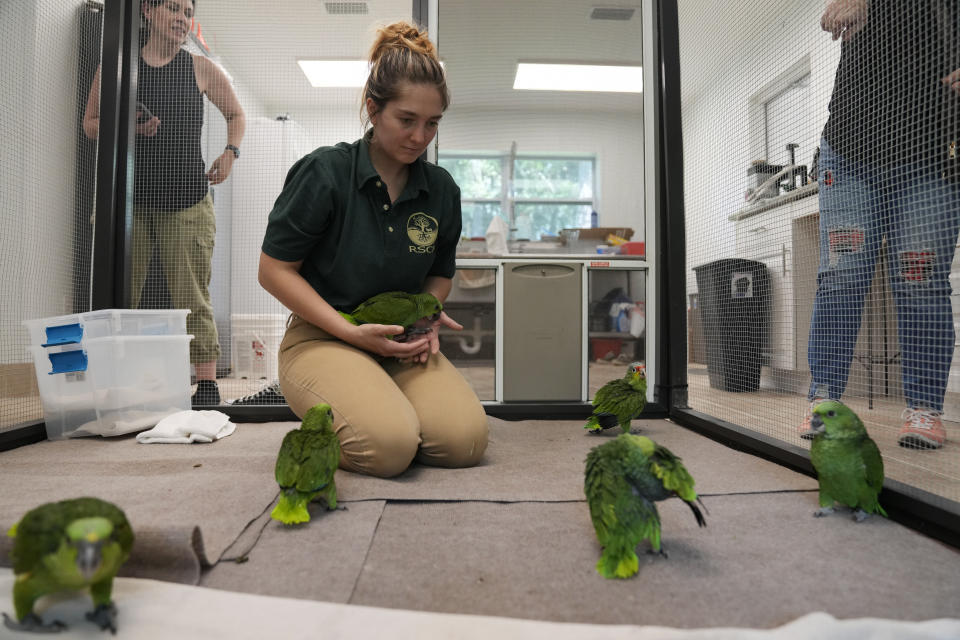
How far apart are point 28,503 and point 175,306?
1172 mm

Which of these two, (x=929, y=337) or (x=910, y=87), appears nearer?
(x=910, y=87)

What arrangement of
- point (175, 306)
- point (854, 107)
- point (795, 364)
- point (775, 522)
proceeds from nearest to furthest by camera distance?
point (775, 522) → point (854, 107) → point (795, 364) → point (175, 306)

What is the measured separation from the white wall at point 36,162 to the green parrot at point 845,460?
93.0 inches

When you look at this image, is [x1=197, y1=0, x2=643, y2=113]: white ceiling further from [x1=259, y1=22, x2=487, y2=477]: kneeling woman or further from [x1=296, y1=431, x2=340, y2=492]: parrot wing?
[x1=296, y1=431, x2=340, y2=492]: parrot wing

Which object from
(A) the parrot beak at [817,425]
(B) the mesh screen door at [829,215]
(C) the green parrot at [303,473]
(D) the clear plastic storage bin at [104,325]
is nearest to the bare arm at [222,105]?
(D) the clear plastic storage bin at [104,325]

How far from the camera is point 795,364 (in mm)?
1789

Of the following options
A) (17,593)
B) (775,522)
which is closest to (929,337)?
(775,522)

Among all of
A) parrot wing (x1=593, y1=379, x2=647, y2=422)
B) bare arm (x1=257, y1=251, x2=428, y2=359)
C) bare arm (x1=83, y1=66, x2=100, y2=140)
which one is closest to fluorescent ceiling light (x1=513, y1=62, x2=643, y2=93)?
parrot wing (x1=593, y1=379, x2=647, y2=422)

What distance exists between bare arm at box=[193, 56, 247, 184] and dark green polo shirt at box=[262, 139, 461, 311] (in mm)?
821

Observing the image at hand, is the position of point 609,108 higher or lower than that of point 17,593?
higher

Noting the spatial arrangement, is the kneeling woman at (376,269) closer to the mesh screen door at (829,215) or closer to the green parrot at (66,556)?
the green parrot at (66,556)

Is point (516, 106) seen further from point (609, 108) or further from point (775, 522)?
point (775, 522)

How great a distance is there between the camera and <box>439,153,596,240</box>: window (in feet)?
13.6

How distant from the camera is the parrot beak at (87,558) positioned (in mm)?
636
